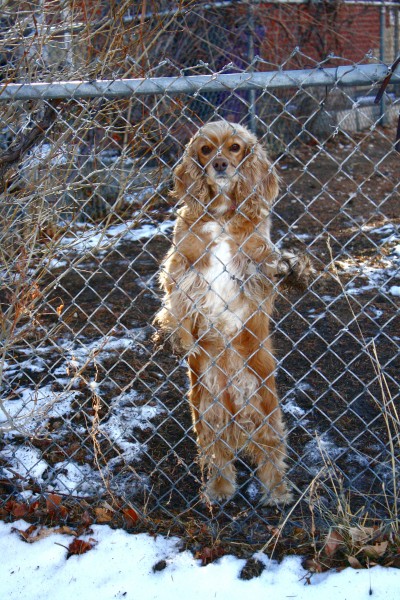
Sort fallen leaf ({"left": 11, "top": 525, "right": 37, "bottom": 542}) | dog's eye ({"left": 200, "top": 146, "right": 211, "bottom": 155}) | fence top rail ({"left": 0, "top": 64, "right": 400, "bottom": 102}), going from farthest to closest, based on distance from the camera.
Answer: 1. dog's eye ({"left": 200, "top": 146, "right": 211, "bottom": 155})
2. fallen leaf ({"left": 11, "top": 525, "right": 37, "bottom": 542})
3. fence top rail ({"left": 0, "top": 64, "right": 400, "bottom": 102})

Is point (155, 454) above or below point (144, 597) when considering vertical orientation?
below

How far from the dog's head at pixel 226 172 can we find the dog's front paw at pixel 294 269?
321 millimetres

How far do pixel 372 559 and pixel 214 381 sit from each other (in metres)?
1.05

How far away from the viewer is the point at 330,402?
11.8 feet

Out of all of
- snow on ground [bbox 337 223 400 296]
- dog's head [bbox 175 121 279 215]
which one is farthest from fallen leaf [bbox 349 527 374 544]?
snow on ground [bbox 337 223 400 296]

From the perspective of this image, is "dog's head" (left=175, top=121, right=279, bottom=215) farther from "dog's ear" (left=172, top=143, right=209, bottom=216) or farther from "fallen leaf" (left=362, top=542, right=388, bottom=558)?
"fallen leaf" (left=362, top=542, right=388, bottom=558)

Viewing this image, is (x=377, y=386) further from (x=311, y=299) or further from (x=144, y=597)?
(x=144, y=597)

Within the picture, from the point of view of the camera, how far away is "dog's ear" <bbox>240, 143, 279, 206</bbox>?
323 cm

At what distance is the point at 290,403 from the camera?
12.0ft

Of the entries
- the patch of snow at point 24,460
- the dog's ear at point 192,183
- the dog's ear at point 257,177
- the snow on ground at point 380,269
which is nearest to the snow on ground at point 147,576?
the patch of snow at point 24,460

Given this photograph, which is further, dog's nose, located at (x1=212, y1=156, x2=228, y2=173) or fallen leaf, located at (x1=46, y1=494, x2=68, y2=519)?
dog's nose, located at (x1=212, y1=156, x2=228, y2=173)

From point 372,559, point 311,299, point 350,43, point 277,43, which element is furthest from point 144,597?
point 350,43

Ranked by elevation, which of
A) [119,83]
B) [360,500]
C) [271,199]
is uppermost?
[119,83]

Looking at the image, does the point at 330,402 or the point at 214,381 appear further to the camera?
the point at 330,402
